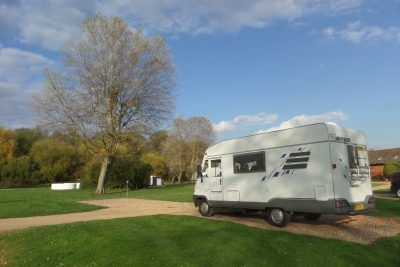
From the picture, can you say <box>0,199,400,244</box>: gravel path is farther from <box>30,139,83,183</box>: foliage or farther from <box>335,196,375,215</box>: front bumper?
<box>30,139,83,183</box>: foliage

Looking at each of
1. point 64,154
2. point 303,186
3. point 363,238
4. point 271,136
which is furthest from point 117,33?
point 64,154

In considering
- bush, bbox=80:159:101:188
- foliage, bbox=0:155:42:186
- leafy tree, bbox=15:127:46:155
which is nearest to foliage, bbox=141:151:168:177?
foliage, bbox=0:155:42:186

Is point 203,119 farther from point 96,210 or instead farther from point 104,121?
point 96,210

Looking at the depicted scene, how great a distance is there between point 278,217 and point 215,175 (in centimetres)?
346

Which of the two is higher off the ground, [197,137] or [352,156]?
[197,137]

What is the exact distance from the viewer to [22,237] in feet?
34.0

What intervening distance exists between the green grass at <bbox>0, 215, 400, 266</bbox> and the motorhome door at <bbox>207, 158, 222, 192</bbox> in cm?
338

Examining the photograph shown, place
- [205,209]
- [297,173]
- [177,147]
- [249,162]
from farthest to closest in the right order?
[177,147] < [205,209] < [249,162] < [297,173]

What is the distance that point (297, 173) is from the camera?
1206 cm

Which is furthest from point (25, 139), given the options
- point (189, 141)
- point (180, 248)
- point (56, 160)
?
point (180, 248)

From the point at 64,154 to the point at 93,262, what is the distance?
206 feet

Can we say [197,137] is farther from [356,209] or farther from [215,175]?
[356,209]

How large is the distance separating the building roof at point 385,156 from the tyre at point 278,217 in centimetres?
5316

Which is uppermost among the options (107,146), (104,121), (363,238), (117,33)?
(117,33)
